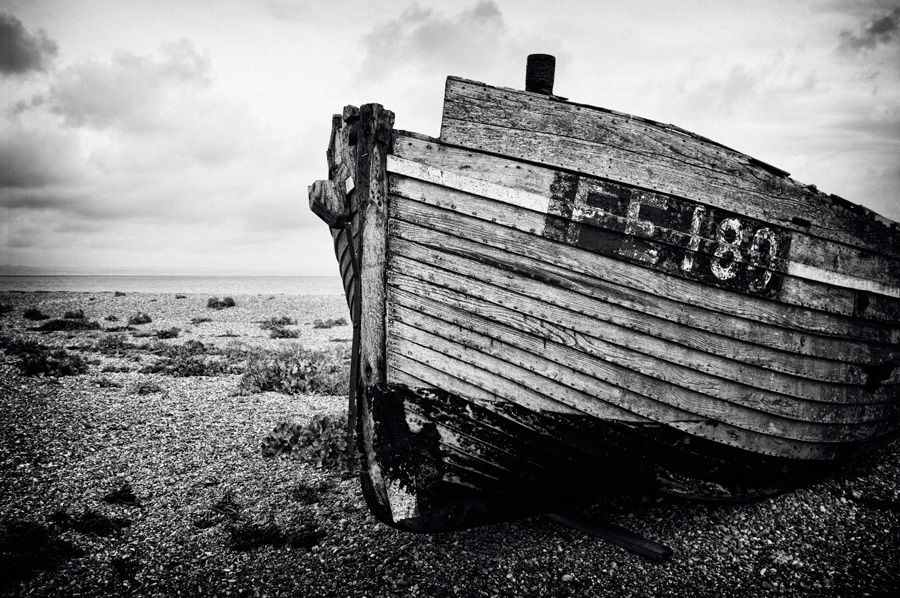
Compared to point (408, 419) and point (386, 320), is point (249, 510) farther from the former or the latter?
Result: point (386, 320)

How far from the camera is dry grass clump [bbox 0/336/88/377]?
9.58m

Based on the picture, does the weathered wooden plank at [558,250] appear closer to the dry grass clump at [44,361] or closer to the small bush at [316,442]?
the small bush at [316,442]

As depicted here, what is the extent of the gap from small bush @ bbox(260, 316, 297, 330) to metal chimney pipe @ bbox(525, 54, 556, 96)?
16215mm

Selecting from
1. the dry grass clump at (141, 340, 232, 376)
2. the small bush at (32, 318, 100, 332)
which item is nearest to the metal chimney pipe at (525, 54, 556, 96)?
the dry grass clump at (141, 340, 232, 376)

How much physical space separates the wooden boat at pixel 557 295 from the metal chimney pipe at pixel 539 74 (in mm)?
1018

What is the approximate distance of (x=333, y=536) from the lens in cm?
451

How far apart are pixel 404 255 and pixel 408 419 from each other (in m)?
1.28

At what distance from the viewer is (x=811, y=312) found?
13.6 ft

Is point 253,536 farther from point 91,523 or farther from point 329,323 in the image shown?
point 329,323

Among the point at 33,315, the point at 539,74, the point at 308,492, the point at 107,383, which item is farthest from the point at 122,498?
the point at 33,315

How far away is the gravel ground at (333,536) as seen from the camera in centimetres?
387

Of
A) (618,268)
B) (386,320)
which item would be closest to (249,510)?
(386,320)

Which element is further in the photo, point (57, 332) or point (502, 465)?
point (57, 332)

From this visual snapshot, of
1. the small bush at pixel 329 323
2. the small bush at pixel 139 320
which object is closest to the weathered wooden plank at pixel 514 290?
the small bush at pixel 329 323
